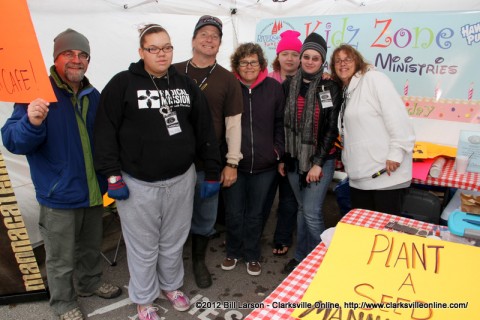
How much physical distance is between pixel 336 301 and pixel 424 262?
0.99 feet

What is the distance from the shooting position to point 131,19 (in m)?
3.53

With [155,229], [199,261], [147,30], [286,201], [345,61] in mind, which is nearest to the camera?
[147,30]

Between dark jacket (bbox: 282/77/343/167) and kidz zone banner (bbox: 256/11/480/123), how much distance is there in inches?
67.7

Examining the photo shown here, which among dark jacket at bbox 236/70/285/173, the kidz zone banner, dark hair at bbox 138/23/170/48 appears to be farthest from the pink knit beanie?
dark hair at bbox 138/23/170/48

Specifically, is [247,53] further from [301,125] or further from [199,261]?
[199,261]

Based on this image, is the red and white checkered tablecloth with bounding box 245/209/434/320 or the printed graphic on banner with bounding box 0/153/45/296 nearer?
the red and white checkered tablecloth with bounding box 245/209/434/320

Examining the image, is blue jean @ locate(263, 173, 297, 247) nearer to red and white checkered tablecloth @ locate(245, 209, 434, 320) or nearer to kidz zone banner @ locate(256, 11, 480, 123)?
red and white checkered tablecloth @ locate(245, 209, 434, 320)

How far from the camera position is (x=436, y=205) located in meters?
2.87

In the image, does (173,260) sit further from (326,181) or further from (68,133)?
(326,181)

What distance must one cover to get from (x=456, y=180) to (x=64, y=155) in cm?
268

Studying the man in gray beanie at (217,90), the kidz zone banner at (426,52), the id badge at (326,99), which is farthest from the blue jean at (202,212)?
the kidz zone banner at (426,52)

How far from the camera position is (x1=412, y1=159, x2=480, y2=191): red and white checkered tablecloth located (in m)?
2.53

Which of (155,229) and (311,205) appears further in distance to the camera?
(311,205)

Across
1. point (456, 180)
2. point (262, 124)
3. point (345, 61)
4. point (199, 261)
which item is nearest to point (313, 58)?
point (345, 61)
